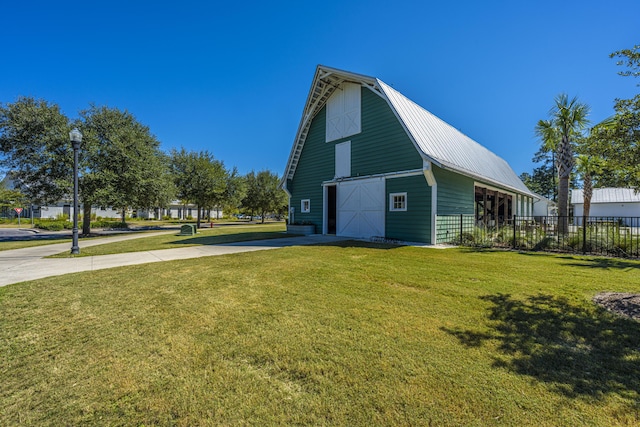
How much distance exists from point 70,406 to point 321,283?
3.77 meters

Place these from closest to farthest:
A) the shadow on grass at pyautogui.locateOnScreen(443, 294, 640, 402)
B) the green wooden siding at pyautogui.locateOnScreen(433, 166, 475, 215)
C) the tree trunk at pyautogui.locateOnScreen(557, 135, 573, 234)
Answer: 1. the shadow on grass at pyautogui.locateOnScreen(443, 294, 640, 402)
2. the green wooden siding at pyautogui.locateOnScreen(433, 166, 475, 215)
3. the tree trunk at pyautogui.locateOnScreen(557, 135, 573, 234)

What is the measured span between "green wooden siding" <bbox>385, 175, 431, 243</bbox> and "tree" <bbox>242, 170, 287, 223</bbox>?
96.1 feet

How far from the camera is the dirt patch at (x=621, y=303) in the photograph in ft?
12.6

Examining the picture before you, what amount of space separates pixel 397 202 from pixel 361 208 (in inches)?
78.9

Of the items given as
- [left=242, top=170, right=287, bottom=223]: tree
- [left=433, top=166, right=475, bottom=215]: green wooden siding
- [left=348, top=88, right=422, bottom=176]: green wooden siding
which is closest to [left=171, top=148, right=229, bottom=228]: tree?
[left=242, top=170, right=287, bottom=223]: tree

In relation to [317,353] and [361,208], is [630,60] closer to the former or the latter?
[317,353]

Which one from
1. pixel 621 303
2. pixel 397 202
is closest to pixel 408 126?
pixel 397 202

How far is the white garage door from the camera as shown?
1305cm

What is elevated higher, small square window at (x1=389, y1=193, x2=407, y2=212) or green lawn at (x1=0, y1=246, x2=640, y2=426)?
small square window at (x1=389, y1=193, x2=407, y2=212)

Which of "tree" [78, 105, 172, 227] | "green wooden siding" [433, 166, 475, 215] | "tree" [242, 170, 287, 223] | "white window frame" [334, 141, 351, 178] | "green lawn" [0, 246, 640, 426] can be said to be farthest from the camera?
"tree" [242, 170, 287, 223]

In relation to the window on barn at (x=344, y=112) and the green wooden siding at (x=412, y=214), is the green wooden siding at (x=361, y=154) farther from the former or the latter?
the green wooden siding at (x=412, y=214)

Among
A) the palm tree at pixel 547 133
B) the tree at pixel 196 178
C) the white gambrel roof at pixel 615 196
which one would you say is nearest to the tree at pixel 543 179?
the white gambrel roof at pixel 615 196

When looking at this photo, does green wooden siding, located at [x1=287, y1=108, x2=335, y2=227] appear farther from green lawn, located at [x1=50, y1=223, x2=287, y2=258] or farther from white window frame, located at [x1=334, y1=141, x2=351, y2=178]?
green lawn, located at [x1=50, y1=223, x2=287, y2=258]

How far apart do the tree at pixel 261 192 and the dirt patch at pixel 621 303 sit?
3755cm
